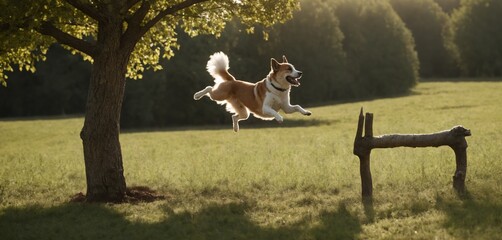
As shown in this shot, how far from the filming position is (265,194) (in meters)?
17.1

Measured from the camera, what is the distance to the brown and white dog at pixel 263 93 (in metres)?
12.4

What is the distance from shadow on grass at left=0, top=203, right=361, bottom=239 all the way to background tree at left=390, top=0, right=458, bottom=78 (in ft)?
292

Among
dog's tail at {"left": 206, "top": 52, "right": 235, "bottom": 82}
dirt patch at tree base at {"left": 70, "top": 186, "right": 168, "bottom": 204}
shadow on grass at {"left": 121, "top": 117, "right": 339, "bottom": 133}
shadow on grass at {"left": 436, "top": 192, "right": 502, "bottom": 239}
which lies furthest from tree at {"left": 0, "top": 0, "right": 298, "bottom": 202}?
shadow on grass at {"left": 121, "top": 117, "right": 339, "bottom": 133}

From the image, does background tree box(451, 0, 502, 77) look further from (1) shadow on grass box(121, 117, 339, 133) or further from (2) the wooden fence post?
(2) the wooden fence post

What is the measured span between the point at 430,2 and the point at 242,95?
9593 centimetres

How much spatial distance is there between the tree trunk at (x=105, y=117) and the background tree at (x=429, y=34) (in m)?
87.7

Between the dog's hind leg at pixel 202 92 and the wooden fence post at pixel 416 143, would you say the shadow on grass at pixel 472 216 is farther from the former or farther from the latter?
the dog's hind leg at pixel 202 92

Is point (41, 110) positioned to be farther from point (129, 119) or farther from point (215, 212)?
point (215, 212)

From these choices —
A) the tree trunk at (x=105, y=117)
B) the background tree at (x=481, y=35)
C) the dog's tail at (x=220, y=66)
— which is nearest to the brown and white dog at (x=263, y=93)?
the dog's tail at (x=220, y=66)

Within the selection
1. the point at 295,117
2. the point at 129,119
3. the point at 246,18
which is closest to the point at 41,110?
the point at 129,119

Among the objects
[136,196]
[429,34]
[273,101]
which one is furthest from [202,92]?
[429,34]

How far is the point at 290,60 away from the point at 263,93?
48787mm

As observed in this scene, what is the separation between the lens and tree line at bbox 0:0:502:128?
5541 centimetres

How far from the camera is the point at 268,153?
27.5 m
